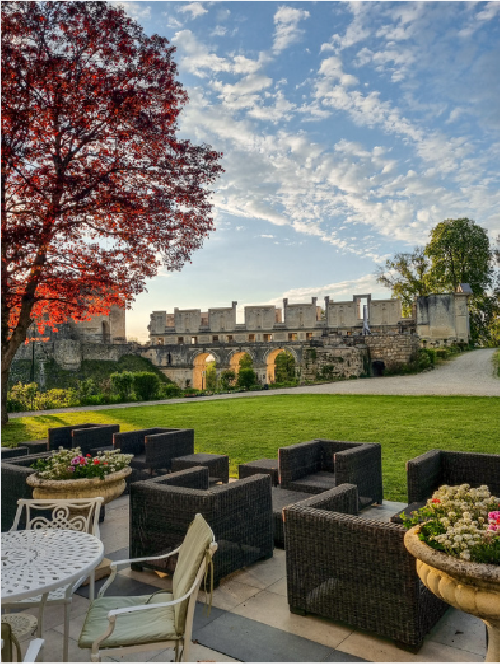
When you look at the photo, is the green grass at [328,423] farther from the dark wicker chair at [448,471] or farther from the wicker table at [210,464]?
the dark wicker chair at [448,471]

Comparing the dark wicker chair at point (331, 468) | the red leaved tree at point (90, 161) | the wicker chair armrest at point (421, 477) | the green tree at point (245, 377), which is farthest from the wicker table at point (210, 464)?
the green tree at point (245, 377)

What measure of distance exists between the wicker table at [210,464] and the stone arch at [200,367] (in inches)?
1254

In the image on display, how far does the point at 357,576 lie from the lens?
262 centimetres

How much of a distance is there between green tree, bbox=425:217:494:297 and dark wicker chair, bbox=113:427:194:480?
34965 millimetres

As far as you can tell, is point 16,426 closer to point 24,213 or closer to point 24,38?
point 24,213

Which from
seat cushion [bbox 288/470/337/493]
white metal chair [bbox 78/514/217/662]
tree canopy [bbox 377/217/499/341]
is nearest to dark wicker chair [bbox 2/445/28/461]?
seat cushion [bbox 288/470/337/493]

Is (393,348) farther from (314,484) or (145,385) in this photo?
(314,484)

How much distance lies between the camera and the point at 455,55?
3.65 meters

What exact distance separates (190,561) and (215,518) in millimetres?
1067

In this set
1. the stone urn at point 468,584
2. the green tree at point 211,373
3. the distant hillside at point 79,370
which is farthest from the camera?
the green tree at point 211,373

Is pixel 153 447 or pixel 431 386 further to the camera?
pixel 431 386

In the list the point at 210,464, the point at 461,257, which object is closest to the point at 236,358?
the point at 461,257

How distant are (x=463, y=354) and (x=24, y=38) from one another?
31020 millimetres

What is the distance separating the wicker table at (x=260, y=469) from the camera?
523 cm
